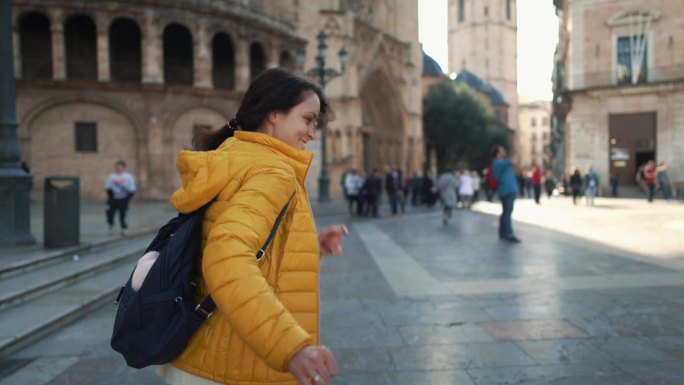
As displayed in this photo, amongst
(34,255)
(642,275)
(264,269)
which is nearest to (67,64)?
(34,255)

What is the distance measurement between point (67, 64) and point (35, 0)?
3.13 metres

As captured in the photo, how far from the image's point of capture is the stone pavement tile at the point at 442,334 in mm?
4559

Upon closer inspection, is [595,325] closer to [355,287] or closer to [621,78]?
[355,287]

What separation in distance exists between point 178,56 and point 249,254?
2807 cm

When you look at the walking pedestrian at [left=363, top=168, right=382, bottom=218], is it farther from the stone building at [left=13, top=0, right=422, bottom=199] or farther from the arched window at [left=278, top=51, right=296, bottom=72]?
the arched window at [left=278, top=51, right=296, bottom=72]

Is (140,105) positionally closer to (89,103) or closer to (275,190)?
(89,103)

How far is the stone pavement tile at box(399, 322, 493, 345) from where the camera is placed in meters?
4.56

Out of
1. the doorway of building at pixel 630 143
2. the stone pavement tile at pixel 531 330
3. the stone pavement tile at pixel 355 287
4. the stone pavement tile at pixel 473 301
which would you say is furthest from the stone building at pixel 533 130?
the stone pavement tile at pixel 531 330

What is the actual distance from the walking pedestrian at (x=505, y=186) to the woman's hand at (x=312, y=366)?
10192mm

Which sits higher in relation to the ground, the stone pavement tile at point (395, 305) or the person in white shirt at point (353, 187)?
the person in white shirt at point (353, 187)

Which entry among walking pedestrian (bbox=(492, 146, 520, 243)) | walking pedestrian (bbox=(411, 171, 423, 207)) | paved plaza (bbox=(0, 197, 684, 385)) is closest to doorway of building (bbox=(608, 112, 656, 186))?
walking pedestrian (bbox=(411, 171, 423, 207))

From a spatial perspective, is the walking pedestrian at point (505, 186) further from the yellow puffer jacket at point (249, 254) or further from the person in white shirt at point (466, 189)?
the person in white shirt at point (466, 189)

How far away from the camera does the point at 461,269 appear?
793 centimetres

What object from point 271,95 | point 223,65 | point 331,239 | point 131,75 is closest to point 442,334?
point 331,239
